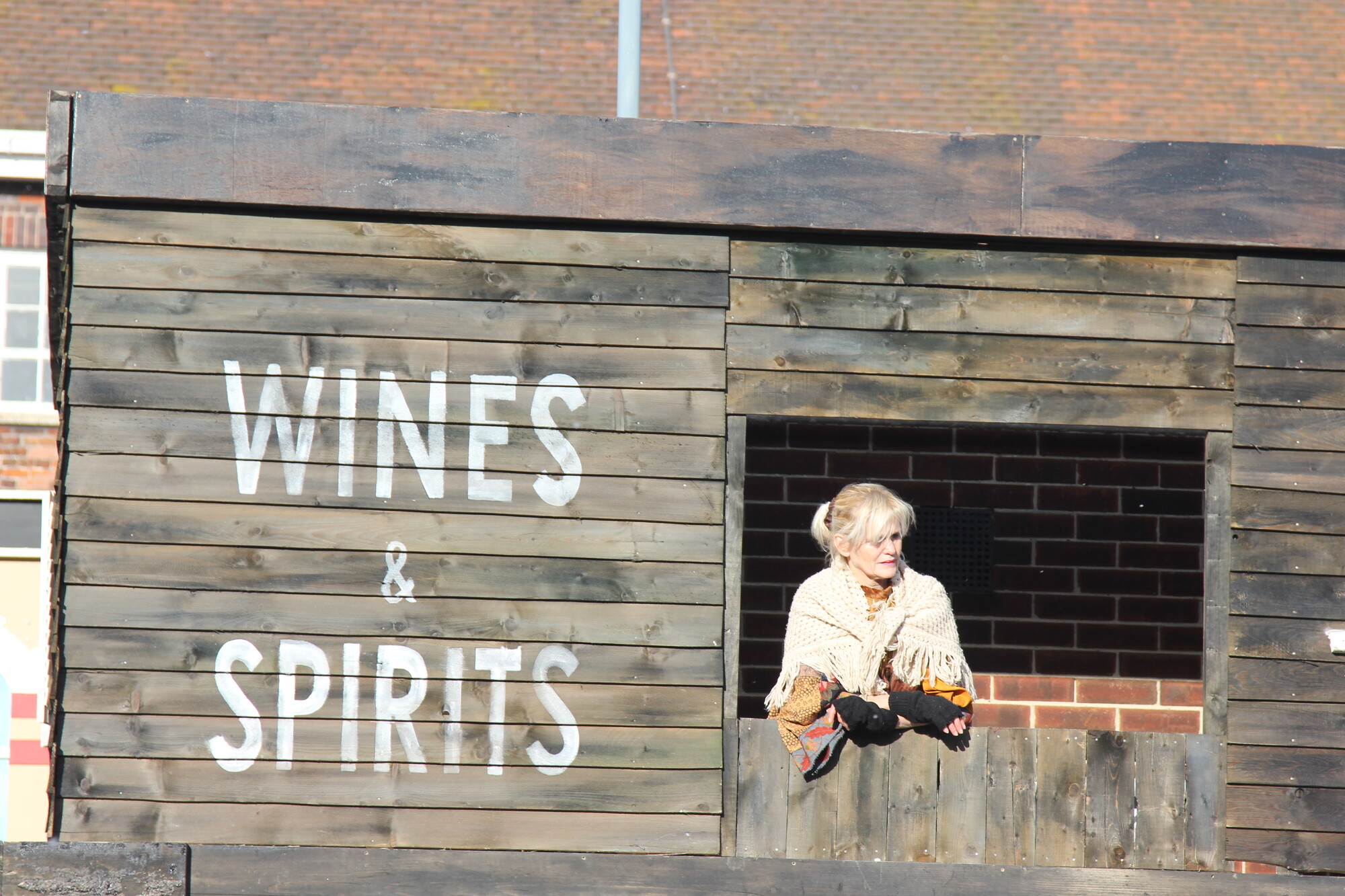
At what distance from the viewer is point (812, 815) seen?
4.39 metres

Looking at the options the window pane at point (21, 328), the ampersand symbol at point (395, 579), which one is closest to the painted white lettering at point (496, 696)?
the ampersand symbol at point (395, 579)

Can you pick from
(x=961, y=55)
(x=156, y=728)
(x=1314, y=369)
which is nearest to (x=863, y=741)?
(x=1314, y=369)

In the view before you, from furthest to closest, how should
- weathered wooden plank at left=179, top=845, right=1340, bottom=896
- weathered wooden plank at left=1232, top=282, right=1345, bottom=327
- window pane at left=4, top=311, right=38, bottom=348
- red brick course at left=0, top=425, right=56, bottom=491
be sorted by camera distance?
1. window pane at left=4, top=311, right=38, bottom=348
2. red brick course at left=0, top=425, right=56, bottom=491
3. weathered wooden plank at left=1232, top=282, right=1345, bottom=327
4. weathered wooden plank at left=179, top=845, right=1340, bottom=896

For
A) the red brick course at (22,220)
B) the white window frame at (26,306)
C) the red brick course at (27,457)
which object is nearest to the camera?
the red brick course at (27,457)

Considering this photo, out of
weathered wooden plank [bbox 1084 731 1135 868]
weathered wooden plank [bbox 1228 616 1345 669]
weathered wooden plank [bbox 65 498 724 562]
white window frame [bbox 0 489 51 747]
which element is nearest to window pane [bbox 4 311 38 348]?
white window frame [bbox 0 489 51 747]

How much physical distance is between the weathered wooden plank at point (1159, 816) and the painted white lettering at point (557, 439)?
2.08 meters

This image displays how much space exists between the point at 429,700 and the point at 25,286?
40.6 ft

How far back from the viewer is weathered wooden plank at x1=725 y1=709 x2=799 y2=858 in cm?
439

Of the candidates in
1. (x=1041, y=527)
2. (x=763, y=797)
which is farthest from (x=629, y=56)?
(x=763, y=797)

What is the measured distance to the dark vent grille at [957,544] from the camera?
6.54 m

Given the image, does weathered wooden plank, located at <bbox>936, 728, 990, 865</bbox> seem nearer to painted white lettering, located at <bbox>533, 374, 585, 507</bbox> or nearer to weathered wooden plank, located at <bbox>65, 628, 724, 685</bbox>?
weathered wooden plank, located at <bbox>65, 628, 724, 685</bbox>

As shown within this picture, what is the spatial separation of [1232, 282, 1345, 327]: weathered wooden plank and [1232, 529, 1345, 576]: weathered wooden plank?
731mm

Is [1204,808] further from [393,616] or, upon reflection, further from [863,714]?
[393,616]

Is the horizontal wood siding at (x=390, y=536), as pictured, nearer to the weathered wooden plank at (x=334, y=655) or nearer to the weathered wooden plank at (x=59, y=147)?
the weathered wooden plank at (x=334, y=655)
